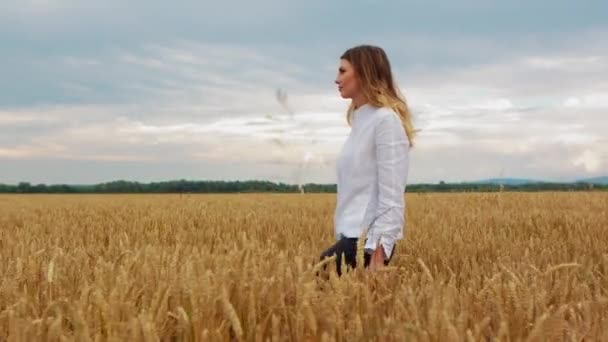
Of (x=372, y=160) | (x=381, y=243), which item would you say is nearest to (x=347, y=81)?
(x=372, y=160)

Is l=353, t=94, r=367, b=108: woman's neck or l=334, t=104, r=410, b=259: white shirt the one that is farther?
l=353, t=94, r=367, b=108: woman's neck

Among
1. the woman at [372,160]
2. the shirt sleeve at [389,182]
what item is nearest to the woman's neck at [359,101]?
the woman at [372,160]

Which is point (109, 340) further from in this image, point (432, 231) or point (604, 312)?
point (432, 231)

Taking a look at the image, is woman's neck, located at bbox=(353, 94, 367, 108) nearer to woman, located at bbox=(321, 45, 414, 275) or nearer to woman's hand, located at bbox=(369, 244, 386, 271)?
woman, located at bbox=(321, 45, 414, 275)

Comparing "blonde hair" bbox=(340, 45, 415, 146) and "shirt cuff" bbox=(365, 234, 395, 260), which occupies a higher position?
"blonde hair" bbox=(340, 45, 415, 146)

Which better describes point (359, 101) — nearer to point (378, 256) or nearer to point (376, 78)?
point (376, 78)

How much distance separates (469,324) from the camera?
2.23 m

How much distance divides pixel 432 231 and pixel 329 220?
190cm

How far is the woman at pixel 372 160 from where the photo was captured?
346 centimetres

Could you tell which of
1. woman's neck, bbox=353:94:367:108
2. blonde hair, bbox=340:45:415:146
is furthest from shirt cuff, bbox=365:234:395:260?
woman's neck, bbox=353:94:367:108

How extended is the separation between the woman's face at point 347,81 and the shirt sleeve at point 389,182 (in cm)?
28

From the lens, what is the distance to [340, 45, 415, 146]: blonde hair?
3598mm

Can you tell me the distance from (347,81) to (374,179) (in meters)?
0.53

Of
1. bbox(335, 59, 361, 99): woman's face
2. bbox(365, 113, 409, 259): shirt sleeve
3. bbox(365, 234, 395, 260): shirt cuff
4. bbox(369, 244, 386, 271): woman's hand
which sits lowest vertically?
bbox(369, 244, 386, 271): woman's hand
